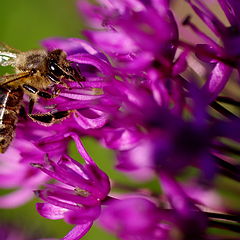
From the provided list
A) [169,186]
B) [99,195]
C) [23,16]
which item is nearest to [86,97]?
[99,195]

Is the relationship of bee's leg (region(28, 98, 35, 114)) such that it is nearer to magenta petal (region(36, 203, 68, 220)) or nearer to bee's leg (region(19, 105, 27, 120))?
bee's leg (region(19, 105, 27, 120))

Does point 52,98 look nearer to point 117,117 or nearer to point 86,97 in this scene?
point 86,97

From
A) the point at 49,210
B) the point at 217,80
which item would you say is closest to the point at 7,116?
the point at 49,210

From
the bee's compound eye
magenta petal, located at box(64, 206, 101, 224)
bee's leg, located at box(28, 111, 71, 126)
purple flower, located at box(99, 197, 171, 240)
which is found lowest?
magenta petal, located at box(64, 206, 101, 224)

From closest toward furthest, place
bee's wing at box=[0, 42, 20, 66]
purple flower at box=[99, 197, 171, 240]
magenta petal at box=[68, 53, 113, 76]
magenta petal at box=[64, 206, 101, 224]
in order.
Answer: purple flower at box=[99, 197, 171, 240] → magenta petal at box=[64, 206, 101, 224] → magenta petal at box=[68, 53, 113, 76] → bee's wing at box=[0, 42, 20, 66]

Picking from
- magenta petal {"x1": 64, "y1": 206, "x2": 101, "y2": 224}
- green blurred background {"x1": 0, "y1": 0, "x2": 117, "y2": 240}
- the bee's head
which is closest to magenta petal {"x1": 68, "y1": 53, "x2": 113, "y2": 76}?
the bee's head

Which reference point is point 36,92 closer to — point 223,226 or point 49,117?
point 49,117
